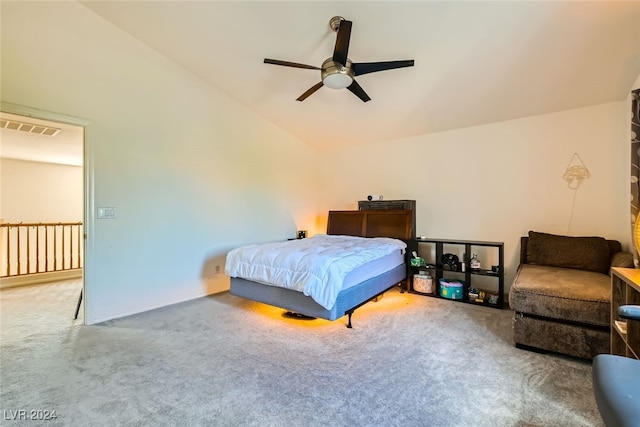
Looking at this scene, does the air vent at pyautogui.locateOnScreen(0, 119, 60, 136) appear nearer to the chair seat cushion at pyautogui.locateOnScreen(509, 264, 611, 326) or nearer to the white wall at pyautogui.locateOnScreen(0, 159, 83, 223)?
the white wall at pyautogui.locateOnScreen(0, 159, 83, 223)

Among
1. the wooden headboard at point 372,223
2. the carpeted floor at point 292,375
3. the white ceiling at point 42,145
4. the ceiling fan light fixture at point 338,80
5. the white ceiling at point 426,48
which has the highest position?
the white ceiling at point 426,48

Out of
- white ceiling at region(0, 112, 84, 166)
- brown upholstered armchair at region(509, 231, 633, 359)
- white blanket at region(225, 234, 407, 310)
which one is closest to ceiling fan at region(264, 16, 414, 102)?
white blanket at region(225, 234, 407, 310)

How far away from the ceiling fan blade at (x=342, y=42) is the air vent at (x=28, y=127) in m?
3.99

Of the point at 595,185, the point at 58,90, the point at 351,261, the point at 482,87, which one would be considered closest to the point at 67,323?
the point at 58,90

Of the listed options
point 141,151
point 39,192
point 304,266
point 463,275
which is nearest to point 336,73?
point 304,266

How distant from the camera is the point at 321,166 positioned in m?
5.99

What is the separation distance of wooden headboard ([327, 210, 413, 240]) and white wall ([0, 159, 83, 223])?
19.6 feet

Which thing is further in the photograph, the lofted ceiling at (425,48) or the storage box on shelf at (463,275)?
the storage box on shelf at (463,275)

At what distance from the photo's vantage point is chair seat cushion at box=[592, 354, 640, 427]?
2.95ft

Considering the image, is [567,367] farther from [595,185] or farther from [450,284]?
[595,185]

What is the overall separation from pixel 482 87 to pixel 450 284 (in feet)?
8.36

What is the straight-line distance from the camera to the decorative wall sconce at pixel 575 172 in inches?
134

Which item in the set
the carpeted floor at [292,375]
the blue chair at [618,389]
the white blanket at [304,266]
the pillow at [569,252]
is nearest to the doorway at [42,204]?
the carpeted floor at [292,375]

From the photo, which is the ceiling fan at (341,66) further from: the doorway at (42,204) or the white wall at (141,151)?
the doorway at (42,204)
